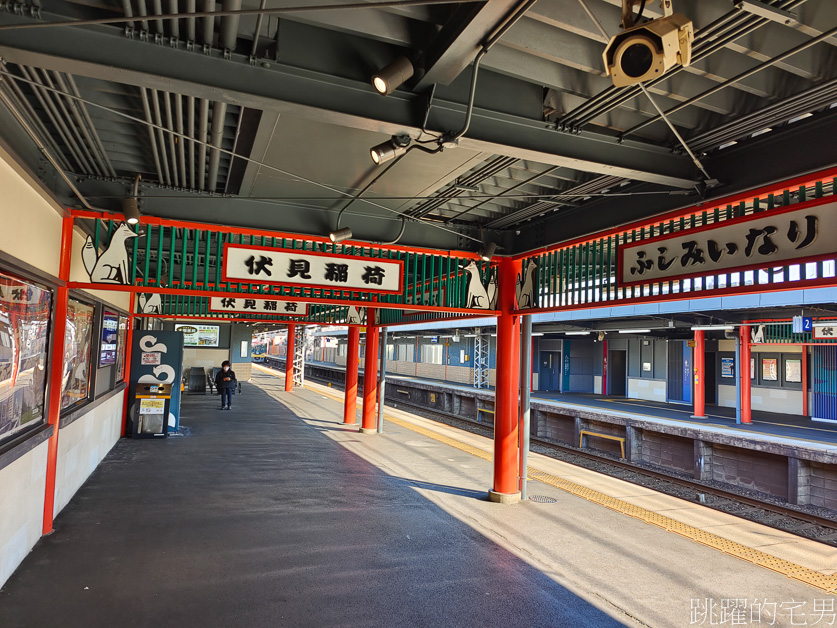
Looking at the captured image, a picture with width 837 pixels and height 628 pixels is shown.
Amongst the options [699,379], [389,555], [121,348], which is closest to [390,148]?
[389,555]

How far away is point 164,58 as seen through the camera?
10.6ft

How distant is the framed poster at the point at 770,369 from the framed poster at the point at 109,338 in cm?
2035

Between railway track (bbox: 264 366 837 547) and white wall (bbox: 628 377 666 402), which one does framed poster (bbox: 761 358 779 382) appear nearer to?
white wall (bbox: 628 377 666 402)

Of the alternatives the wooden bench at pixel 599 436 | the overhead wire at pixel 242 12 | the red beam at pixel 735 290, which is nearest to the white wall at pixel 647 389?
the wooden bench at pixel 599 436

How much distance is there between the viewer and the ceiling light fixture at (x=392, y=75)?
338 centimetres

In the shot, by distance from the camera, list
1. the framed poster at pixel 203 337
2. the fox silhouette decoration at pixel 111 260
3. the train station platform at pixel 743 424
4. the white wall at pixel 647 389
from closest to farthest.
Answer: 1. the fox silhouette decoration at pixel 111 260
2. the train station platform at pixel 743 424
3. the white wall at pixel 647 389
4. the framed poster at pixel 203 337

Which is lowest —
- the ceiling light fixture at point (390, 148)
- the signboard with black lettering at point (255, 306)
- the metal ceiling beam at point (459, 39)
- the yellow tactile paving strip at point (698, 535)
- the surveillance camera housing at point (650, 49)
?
the yellow tactile paving strip at point (698, 535)

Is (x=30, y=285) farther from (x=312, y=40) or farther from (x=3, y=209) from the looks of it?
(x=312, y=40)

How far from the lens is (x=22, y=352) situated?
15.8ft

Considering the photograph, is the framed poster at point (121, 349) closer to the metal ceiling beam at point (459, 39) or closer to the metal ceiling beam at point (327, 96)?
the metal ceiling beam at point (327, 96)

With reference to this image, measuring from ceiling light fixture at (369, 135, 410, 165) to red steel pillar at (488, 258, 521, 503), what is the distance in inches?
168

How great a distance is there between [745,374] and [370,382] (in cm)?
1107

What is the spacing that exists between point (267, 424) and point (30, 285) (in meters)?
10.1

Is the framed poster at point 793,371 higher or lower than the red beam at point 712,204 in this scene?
lower
